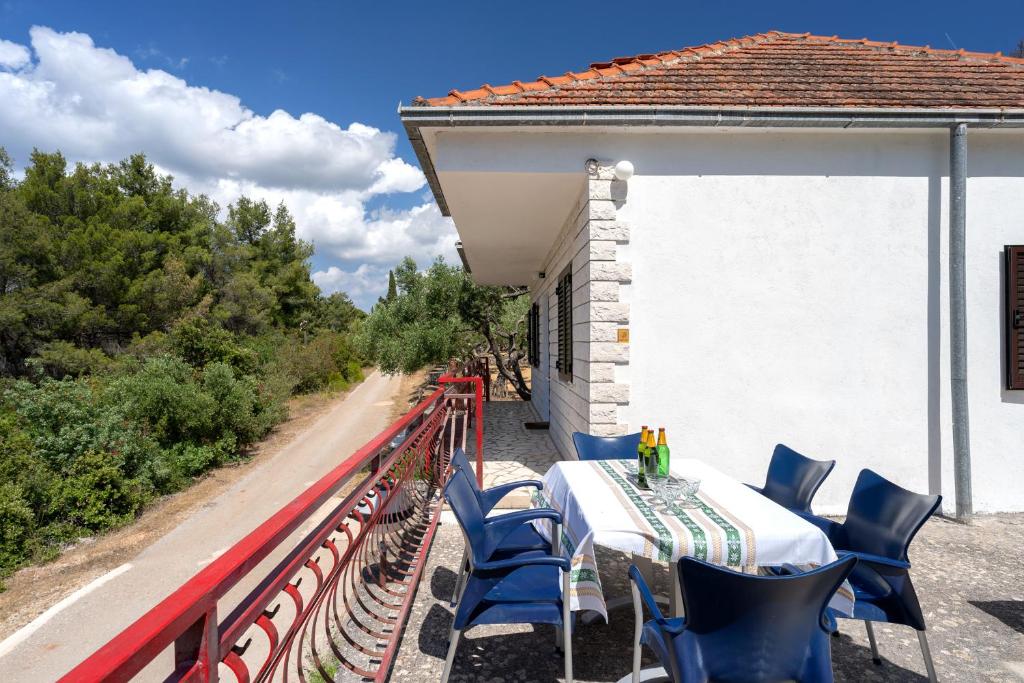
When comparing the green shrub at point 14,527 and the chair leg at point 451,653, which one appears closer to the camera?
the chair leg at point 451,653

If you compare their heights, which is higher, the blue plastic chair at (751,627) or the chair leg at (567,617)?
the blue plastic chair at (751,627)

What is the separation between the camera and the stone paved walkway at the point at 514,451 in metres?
5.73

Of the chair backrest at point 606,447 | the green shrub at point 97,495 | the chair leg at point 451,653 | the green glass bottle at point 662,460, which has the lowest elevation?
the green shrub at point 97,495

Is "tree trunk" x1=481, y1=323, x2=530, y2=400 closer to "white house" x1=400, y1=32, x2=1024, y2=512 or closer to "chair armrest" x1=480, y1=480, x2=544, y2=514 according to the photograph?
"white house" x1=400, y1=32, x2=1024, y2=512

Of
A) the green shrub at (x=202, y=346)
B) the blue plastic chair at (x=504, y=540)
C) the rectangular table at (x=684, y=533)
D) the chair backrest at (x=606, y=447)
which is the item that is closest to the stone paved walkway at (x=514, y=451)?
the chair backrest at (x=606, y=447)

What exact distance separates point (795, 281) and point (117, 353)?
55.7 feet

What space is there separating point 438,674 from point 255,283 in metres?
23.6

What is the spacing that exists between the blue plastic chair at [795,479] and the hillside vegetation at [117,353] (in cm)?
839

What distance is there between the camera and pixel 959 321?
4.68m

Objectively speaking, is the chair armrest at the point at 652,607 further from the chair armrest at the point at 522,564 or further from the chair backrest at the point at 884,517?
the chair backrest at the point at 884,517

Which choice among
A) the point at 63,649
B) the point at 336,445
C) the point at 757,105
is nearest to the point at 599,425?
the point at 757,105

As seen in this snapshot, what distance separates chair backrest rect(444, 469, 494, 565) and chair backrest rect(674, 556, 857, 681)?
3.11ft

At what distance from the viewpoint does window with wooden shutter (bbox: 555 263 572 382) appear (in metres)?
6.43

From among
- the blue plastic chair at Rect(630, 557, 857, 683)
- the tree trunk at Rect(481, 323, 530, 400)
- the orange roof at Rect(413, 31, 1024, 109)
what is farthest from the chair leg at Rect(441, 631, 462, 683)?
the tree trunk at Rect(481, 323, 530, 400)
